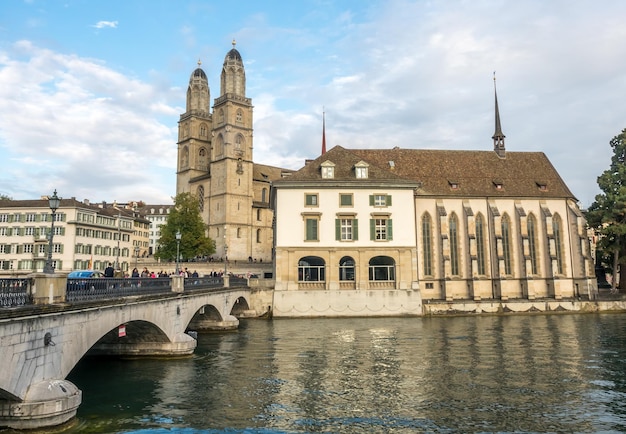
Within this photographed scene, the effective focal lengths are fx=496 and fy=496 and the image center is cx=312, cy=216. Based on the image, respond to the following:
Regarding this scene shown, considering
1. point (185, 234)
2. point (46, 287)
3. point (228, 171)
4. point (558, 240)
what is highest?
point (228, 171)

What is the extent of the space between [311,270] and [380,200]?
355 inches

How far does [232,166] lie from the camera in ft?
254

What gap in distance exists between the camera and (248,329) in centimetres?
3578

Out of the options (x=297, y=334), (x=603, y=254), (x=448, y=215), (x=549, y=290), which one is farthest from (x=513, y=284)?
(x=297, y=334)

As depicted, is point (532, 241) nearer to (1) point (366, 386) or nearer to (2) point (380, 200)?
(2) point (380, 200)

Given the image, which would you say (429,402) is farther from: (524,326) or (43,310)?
(524,326)

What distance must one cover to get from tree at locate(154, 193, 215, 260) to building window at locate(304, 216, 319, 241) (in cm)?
2604

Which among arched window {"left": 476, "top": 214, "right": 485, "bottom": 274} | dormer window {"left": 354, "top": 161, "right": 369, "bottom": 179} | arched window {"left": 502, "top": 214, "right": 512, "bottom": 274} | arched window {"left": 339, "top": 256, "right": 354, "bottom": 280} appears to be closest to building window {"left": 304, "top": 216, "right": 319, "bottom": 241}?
arched window {"left": 339, "top": 256, "right": 354, "bottom": 280}

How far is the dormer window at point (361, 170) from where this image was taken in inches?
1801

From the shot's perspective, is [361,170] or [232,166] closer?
[361,170]

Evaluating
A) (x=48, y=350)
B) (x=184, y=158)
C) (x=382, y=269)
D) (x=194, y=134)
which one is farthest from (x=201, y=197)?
(x=48, y=350)

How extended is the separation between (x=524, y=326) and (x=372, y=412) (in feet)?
86.5

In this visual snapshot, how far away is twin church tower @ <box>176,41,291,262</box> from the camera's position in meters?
76.5

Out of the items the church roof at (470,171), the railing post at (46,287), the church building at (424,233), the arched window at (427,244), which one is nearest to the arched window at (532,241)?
the church building at (424,233)
